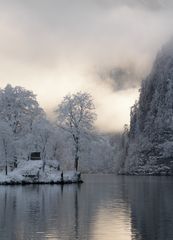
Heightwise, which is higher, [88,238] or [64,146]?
[64,146]

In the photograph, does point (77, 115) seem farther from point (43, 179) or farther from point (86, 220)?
point (86, 220)

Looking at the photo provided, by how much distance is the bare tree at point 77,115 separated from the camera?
98000mm

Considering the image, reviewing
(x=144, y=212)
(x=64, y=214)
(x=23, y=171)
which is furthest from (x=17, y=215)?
(x=23, y=171)

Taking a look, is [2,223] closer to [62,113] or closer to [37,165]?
[37,165]

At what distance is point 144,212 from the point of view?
128ft

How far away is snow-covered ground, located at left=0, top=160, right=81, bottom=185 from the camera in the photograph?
85.1m

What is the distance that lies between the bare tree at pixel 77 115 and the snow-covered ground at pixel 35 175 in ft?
34.7

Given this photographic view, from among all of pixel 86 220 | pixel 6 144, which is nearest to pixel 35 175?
pixel 6 144

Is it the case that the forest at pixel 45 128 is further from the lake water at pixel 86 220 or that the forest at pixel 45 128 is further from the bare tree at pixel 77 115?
the lake water at pixel 86 220

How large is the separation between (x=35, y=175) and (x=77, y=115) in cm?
1746

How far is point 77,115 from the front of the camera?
99.4 m

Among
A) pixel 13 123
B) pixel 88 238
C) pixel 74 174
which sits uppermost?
pixel 13 123

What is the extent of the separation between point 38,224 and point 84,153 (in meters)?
65.8

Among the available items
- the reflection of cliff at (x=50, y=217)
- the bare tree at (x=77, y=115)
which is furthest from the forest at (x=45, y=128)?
the reflection of cliff at (x=50, y=217)
